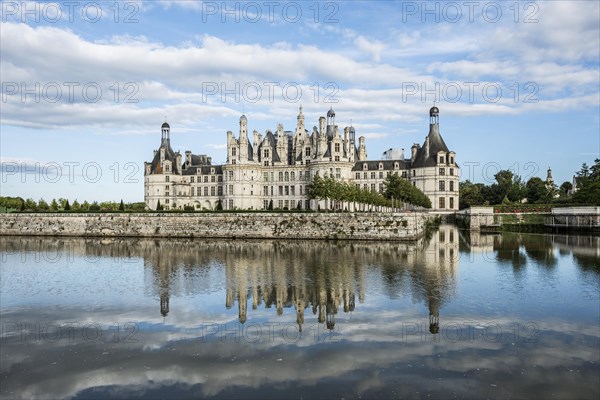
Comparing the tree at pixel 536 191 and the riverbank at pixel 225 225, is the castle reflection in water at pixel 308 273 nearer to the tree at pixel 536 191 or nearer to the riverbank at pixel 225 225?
the riverbank at pixel 225 225

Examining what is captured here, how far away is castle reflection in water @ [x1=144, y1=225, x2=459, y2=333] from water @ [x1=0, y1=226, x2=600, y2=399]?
13 centimetres

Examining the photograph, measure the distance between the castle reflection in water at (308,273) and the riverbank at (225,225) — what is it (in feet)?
12.2

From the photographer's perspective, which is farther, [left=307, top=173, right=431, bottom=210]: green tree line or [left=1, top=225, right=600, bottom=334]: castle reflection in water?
[left=307, top=173, right=431, bottom=210]: green tree line

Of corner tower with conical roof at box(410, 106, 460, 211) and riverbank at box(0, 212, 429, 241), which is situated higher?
corner tower with conical roof at box(410, 106, 460, 211)

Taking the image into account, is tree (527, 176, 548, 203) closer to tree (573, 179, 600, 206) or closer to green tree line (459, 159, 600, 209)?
green tree line (459, 159, 600, 209)

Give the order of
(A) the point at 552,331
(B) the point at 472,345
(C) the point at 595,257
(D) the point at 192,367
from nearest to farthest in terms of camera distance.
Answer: (D) the point at 192,367
(B) the point at 472,345
(A) the point at 552,331
(C) the point at 595,257

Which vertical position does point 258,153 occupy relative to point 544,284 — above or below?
above

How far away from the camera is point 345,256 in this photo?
30.8m

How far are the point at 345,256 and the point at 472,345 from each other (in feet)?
60.3

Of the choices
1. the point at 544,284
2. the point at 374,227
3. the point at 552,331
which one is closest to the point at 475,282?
the point at 544,284

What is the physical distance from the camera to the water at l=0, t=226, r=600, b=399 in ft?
33.4

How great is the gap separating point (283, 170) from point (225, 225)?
3569 centimetres

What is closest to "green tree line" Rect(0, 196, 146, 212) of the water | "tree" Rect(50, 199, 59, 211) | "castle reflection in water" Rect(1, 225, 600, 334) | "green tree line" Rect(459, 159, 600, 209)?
"tree" Rect(50, 199, 59, 211)

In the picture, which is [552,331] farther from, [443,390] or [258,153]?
[258,153]
